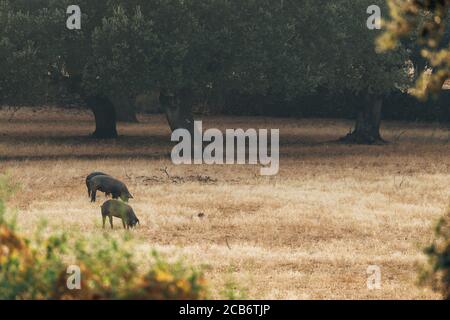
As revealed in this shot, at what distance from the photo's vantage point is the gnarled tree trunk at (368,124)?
138ft

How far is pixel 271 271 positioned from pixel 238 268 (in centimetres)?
52

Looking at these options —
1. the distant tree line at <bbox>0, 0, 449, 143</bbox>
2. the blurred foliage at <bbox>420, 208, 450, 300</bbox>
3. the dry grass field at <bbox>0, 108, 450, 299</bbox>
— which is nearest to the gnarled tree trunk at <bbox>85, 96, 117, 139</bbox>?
the dry grass field at <bbox>0, 108, 450, 299</bbox>

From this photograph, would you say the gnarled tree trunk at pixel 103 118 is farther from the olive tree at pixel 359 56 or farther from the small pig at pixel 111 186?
the small pig at pixel 111 186

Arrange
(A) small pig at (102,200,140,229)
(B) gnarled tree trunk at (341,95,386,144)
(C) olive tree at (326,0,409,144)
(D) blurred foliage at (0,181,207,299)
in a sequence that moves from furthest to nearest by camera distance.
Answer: (B) gnarled tree trunk at (341,95,386,144), (C) olive tree at (326,0,409,144), (A) small pig at (102,200,140,229), (D) blurred foliage at (0,181,207,299)

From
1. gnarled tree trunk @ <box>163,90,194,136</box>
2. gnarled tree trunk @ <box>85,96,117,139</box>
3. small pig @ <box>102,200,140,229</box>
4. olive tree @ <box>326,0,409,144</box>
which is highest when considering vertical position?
olive tree @ <box>326,0,409,144</box>

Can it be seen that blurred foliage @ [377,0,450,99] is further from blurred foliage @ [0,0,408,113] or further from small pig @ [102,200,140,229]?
blurred foliage @ [0,0,408,113]

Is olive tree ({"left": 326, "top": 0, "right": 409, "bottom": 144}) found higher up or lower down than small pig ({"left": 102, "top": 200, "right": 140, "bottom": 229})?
higher up

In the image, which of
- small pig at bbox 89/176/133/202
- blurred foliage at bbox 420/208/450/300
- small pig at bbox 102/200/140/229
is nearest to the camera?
blurred foliage at bbox 420/208/450/300

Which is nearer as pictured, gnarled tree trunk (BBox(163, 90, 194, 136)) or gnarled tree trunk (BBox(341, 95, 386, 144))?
gnarled tree trunk (BBox(163, 90, 194, 136))

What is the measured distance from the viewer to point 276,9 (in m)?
35.6

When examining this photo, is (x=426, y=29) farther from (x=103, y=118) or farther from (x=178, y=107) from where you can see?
(x=103, y=118)

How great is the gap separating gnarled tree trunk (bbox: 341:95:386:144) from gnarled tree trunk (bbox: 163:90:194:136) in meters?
8.83

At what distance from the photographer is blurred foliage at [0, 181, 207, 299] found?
667 cm

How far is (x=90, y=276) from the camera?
701 cm
